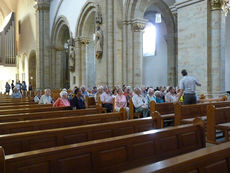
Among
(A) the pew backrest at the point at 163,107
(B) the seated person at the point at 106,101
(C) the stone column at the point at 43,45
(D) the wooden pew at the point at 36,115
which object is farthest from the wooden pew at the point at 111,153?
(C) the stone column at the point at 43,45

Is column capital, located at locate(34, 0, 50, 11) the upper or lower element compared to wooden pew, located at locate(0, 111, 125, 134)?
upper

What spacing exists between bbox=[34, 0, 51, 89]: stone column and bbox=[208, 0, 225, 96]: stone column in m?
15.7

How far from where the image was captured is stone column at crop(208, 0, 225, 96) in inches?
334

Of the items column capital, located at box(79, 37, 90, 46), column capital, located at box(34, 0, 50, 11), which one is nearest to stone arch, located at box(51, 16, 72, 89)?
column capital, located at box(34, 0, 50, 11)

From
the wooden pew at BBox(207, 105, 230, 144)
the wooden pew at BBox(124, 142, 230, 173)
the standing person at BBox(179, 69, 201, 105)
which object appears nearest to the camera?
the wooden pew at BBox(124, 142, 230, 173)

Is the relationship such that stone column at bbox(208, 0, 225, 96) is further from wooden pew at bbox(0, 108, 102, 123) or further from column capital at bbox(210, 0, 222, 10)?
wooden pew at bbox(0, 108, 102, 123)

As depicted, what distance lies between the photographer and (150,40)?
19.8 m

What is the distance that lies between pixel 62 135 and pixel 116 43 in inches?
388

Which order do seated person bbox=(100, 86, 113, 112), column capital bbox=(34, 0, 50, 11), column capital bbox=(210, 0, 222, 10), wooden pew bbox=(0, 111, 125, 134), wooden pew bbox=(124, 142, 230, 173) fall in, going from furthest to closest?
column capital bbox=(34, 0, 50, 11)
seated person bbox=(100, 86, 113, 112)
column capital bbox=(210, 0, 222, 10)
wooden pew bbox=(0, 111, 125, 134)
wooden pew bbox=(124, 142, 230, 173)

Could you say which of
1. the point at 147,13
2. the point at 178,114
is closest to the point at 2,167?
the point at 178,114

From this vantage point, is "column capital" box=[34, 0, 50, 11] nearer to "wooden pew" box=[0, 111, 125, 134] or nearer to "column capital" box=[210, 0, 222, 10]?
"column capital" box=[210, 0, 222, 10]

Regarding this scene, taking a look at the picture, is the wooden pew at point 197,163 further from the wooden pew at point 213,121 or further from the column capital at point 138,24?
the column capital at point 138,24

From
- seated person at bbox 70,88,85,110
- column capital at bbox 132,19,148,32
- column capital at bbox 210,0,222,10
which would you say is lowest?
seated person at bbox 70,88,85,110

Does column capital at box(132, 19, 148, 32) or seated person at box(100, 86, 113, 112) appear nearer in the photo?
seated person at box(100, 86, 113, 112)
